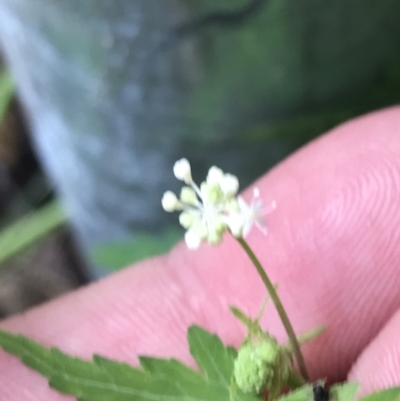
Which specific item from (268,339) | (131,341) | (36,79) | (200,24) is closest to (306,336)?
(268,339)

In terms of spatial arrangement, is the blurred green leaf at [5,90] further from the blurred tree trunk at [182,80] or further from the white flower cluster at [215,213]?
the white flower cluster at [215,213]

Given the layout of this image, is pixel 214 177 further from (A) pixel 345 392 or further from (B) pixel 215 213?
(A) pixel 345 392

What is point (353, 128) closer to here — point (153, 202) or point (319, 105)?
point (319, 105)

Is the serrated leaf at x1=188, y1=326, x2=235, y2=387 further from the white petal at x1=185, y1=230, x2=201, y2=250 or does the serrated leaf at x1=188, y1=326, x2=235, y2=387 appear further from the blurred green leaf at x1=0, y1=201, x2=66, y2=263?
the blurred green leaf at x1=0, y1=201, x2=66, y2=263

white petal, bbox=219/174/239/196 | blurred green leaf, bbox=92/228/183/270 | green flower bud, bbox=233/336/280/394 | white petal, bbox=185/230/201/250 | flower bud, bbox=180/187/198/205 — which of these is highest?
blurred green leaf, bbox=92/228/183/270

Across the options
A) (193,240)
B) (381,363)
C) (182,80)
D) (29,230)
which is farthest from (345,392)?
(29,230)

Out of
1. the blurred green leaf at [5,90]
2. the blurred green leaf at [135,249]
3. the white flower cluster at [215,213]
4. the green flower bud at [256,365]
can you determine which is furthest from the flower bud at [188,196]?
the blurred green leaf at [5,90]

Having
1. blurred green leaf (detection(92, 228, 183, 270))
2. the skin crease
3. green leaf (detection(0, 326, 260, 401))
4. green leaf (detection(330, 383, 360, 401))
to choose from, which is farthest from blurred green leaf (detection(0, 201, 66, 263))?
green leaf (detection(330, 383, 360, 401))
